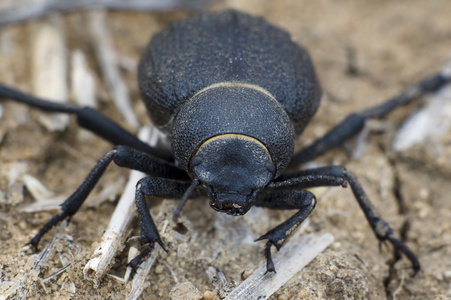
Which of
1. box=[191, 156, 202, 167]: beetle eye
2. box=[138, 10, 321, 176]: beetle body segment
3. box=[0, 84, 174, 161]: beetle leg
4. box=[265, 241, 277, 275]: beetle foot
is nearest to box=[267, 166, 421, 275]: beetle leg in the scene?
box=[138, 10, 321, 176]: beetle body segment

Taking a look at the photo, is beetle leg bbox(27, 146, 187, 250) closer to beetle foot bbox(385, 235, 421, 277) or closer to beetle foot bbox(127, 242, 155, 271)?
beetle foot bbox(127, 242, 155, 271)

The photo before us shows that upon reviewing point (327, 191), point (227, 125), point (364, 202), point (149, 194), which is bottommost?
point (327, 191)

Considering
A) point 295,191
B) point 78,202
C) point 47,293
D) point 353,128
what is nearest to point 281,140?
point 295,191

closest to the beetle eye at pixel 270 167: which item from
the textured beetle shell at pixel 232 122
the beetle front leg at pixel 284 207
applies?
the textured beetle shell at pixel 232 122

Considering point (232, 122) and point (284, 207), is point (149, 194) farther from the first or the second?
point (284, 207)

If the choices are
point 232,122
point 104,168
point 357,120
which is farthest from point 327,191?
point 104,168

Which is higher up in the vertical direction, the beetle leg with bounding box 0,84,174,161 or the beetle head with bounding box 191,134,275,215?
the beetle head with bounding box 191,134,275,215

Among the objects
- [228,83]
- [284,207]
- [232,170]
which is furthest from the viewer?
[228,83]
